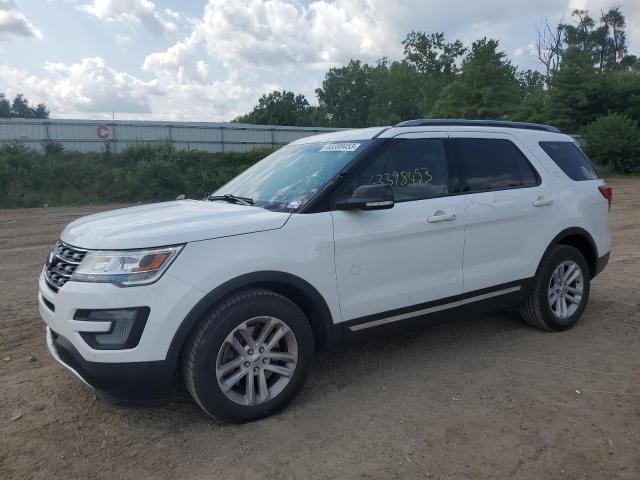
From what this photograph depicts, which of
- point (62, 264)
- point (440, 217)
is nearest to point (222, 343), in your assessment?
point (62, 264)

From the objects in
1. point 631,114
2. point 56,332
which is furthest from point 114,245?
point 631,114

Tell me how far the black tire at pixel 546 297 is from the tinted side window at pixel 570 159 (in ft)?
2.44

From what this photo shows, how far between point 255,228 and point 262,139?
1293 inches

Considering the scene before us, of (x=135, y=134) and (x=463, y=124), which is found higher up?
(x=135, y=134)

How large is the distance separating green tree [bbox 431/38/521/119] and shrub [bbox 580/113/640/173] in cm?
625

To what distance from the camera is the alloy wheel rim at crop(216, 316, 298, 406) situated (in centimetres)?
336

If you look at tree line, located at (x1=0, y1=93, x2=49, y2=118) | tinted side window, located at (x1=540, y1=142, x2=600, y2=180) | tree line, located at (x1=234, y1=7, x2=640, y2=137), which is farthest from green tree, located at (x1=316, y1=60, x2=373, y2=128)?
tinted side window, located at (x1=540, y1=142, x2=600, y2=180)

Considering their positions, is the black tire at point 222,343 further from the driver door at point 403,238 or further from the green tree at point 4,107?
the green tree at point 4,107

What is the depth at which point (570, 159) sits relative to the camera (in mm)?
5402

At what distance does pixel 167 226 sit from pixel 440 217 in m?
2.02

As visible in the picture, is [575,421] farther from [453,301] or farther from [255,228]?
[255,228]

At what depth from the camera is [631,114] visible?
36.6 metres

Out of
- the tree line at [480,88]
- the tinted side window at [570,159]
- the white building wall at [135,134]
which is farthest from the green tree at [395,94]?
the tinted side window at [570,159]

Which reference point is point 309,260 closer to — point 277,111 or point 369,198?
point 369,198
